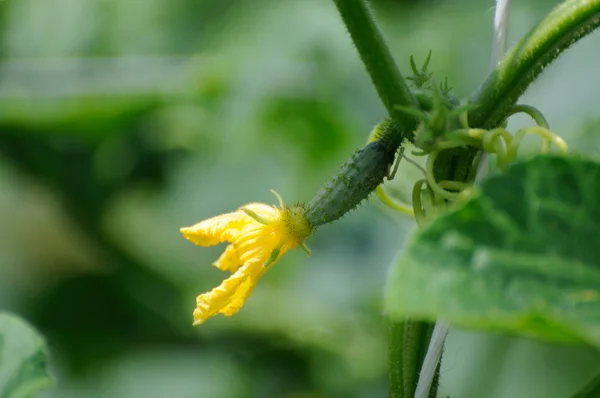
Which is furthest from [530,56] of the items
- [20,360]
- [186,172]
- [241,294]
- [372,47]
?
[186,172]

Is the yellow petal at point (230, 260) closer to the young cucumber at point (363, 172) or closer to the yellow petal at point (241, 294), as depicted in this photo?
the yellow petal at point (241, 294)

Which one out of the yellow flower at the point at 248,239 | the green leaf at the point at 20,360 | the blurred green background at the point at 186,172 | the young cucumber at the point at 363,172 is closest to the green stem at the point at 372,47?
the young cucumber at the point at 363,172

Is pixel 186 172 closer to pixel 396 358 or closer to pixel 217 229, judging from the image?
pixel 217 229

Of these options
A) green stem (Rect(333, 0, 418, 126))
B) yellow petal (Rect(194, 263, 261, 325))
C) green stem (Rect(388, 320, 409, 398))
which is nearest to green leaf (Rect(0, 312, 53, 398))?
yellow petal (Rect(194, 263, 261, 325))

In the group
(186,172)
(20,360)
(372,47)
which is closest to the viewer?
(372,47)

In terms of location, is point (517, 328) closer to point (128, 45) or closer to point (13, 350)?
point (13, 350)

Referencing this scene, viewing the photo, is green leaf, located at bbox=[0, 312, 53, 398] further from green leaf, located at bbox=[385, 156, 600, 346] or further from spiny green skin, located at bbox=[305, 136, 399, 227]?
green leaf, located at bbox=[385, 156, 600, 346]

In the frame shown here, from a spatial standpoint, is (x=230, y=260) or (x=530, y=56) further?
(x=230, y=260)
